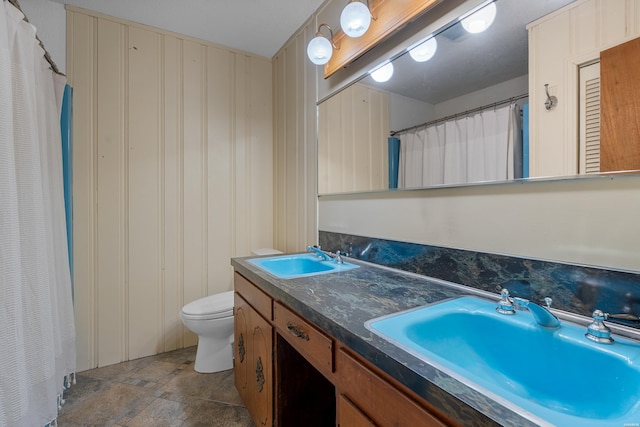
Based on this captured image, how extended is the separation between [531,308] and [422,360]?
14.0 inches

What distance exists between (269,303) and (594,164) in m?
1.15

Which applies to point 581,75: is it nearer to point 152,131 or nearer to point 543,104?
point 543,104

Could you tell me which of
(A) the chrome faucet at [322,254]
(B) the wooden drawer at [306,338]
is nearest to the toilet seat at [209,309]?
(A) the chrome faucet at [322,254]

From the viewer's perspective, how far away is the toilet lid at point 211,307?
179cm

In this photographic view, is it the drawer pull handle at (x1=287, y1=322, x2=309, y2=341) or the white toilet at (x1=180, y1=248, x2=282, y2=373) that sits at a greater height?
the drawer pull handle at (x1=287, y1=322, x2=309, y2=341)

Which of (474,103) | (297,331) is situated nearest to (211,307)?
(297,331)

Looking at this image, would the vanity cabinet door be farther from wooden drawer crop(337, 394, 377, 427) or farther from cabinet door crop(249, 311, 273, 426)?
wooden drawer crop(337, 394, 377, 427)

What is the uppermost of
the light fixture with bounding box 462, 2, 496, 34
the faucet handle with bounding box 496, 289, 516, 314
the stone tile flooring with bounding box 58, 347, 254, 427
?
the light fixture with bounding box 462, 2, 496, 34

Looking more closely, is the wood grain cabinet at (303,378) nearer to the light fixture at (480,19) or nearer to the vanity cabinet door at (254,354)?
the vanity cabinet door at (254,354)

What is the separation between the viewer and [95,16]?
1.95 meters

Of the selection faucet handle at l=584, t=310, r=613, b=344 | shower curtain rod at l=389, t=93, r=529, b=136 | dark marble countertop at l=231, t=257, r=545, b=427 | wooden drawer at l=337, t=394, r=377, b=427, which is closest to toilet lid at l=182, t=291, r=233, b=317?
dark marble countertop at l=231, t=257, r=545, b=427

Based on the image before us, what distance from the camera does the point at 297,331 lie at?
935 millimetres

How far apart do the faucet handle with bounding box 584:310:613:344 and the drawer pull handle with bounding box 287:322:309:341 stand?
71 centimetres

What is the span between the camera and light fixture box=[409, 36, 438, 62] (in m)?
1.16
